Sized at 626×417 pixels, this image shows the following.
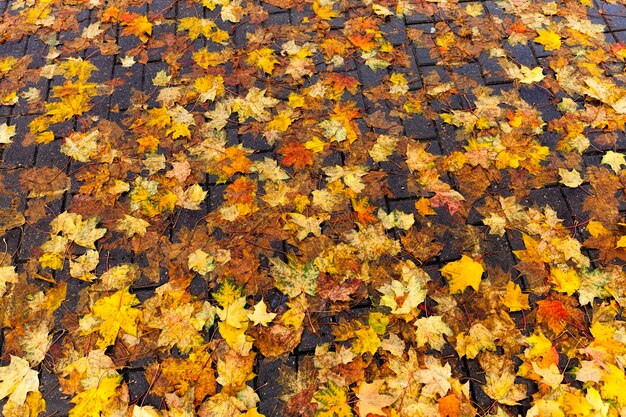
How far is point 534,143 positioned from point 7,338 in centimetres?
337

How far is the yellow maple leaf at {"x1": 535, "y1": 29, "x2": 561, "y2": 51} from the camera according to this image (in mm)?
3871

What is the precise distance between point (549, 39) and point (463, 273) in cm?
228

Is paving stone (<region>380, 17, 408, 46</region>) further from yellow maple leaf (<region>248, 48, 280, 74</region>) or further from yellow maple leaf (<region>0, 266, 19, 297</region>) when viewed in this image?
yellow maple leaf (<region>0, 266, 19, 297</region>)

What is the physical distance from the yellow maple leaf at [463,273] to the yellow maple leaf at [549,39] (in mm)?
2096

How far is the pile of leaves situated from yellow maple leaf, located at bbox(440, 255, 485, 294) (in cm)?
1

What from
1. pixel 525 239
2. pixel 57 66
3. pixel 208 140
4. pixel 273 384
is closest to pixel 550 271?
pixel 525 239

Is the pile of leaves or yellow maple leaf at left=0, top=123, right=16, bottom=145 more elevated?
yellow maple leaf at left=0, top=123, right=16, bottom=145

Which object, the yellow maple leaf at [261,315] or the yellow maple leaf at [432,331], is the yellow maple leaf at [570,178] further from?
the yellow maple leaf at [261,315]

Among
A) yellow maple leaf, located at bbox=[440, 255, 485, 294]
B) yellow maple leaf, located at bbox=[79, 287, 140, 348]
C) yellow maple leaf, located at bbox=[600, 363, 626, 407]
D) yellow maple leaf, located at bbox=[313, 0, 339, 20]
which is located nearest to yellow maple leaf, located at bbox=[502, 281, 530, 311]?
yellow maple leaf, located at bbox=[440, 255, 485, 294]

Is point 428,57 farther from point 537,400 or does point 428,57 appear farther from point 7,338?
point 7,338

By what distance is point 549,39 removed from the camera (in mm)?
3908

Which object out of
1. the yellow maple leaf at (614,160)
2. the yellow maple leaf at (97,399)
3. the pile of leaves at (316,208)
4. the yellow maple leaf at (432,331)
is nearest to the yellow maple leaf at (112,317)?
the pile of leaves at (316,208)

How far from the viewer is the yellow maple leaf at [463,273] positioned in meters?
2.74

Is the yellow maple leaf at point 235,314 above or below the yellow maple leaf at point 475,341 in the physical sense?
above
